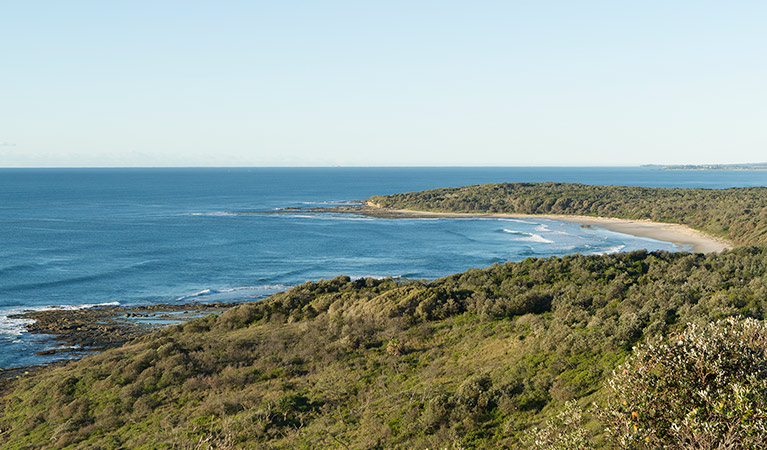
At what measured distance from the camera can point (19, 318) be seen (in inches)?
2064

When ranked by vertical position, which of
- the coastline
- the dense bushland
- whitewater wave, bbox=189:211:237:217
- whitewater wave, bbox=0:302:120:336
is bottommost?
whitewater wave, bbox=0:302:120:336

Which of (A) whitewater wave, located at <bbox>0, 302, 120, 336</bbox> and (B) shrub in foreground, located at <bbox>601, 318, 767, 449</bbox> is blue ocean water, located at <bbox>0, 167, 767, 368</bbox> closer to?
(A) whitewater wave, located at <bbox>0, 302, 120, 336</bbox>

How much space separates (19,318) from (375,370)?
135ft

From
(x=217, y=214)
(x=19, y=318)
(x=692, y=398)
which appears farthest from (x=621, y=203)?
(x=692, y=398)

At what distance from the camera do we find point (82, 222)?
410 feet

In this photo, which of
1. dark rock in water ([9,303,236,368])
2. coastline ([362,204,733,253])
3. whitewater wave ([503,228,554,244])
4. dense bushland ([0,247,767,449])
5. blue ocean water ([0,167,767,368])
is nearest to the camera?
dense bushland ([0,247,767,449])

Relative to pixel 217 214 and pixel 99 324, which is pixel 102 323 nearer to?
pixel 99 324

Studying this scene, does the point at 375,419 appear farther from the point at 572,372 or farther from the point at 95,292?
the point at 95,292

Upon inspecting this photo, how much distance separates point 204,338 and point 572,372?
24267 mm

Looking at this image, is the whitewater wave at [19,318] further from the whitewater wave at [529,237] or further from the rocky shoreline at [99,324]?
the whitewater wave at [529,237]

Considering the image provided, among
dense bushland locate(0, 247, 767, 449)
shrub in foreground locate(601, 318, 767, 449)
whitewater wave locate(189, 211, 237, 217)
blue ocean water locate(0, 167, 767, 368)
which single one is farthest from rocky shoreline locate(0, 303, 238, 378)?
whitewater wave locate(189, 211, 237, 217)

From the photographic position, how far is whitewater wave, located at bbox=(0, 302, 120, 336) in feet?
160

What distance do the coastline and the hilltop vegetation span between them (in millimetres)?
2974

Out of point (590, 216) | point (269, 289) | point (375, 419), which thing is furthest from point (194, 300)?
point (590, 216)
